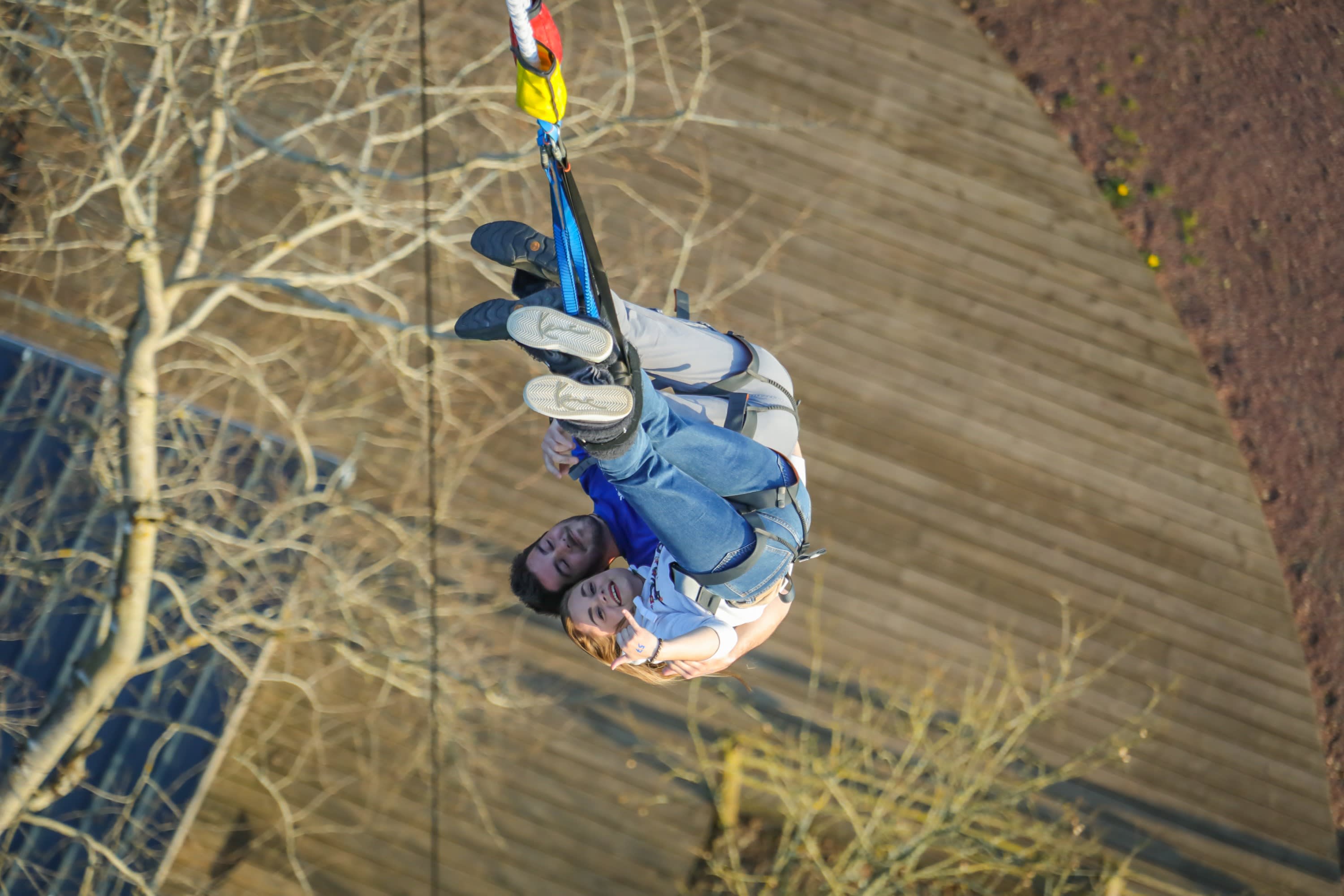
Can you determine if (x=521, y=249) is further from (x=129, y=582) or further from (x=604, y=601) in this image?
(x=129, y=582)

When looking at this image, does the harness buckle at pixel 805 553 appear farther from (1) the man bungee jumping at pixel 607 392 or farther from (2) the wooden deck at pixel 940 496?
(2) the wooden deck at pixel 940 496

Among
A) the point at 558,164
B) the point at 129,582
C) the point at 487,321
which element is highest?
the point at 558,164

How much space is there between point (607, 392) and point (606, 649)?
4.71 feet

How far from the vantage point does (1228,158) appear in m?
8.41

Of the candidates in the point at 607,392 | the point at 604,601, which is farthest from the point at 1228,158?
the point at 607,392

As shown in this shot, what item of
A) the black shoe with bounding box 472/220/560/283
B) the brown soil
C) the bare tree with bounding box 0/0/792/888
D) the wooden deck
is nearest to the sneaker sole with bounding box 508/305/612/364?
the black shoe with bounding box 472/220/560/283

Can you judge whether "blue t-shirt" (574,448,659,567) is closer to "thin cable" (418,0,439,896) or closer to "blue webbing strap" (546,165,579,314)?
"blue webbing strap" (546,165,579,314)

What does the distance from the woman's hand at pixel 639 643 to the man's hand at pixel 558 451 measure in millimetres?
559

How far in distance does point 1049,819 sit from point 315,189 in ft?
25.1

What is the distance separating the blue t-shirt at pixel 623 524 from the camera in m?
3.81

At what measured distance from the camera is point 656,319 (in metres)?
3.34

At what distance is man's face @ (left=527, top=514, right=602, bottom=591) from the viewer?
3.81m

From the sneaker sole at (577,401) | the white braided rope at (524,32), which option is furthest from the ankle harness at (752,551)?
the white braided rope at (524,32)

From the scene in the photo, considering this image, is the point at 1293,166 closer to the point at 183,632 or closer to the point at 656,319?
the point at 656,319
